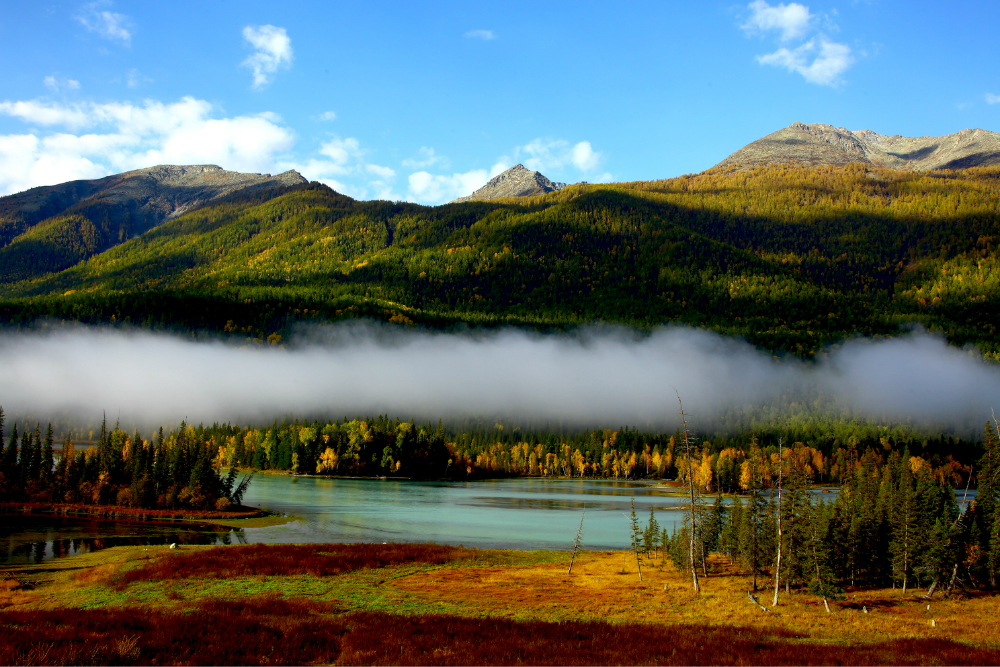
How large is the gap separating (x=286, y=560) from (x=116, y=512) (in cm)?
5460

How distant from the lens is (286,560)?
193 feet

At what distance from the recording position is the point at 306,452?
643 feet

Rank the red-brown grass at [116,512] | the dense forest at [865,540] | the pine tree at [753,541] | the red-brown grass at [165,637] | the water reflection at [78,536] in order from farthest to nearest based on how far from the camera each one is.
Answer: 1. the red-brown grass at [116,512]
2. the water reflection at [78,536]
3. the pine tree at [753,541]
4. the dense forest at [865,540]
5. the red-brown grass at [165,637]

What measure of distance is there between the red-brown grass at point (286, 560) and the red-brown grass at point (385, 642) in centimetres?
1664

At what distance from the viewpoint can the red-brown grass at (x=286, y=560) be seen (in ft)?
170

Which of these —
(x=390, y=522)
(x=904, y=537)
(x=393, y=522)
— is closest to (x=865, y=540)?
(x=904, y=537)

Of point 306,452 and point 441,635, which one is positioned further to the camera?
point 306,452

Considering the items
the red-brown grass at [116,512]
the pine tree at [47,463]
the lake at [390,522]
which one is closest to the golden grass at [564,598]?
the lake at [390,522]

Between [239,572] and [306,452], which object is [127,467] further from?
[306,452]

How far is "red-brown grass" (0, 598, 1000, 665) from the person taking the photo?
81.7 feet

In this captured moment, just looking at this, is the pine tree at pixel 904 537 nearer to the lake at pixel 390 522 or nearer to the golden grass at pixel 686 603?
the golden grass at pixel 686 603

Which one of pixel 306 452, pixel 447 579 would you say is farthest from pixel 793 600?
pixel 306 452

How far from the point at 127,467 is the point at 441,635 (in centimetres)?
9813

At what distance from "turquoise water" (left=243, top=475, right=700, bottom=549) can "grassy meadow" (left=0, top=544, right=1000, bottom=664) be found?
559 inches
